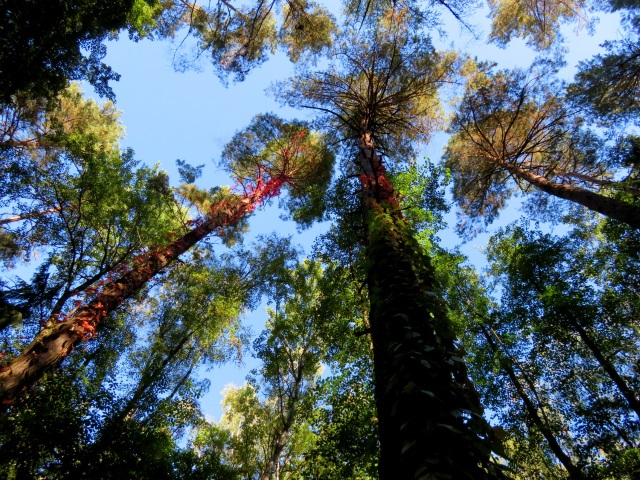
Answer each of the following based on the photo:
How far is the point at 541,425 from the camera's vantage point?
8.95 metres

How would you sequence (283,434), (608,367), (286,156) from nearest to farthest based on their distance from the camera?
(608,367) < (283,434) < (286,156)

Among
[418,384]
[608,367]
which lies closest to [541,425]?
[608,367]

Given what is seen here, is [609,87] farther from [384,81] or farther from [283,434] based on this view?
[283,434]

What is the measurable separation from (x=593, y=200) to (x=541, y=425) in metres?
6.21

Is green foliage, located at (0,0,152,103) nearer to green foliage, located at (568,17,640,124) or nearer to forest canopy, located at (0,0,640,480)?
forest canopy, located at (0,0,640,480)

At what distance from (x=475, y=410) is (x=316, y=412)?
7.82 m

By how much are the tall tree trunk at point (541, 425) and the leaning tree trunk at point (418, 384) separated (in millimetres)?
8726

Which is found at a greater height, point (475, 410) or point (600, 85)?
point (600, 85)

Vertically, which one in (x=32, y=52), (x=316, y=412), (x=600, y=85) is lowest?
(x=316, y=412)

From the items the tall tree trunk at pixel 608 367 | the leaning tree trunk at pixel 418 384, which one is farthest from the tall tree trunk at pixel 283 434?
the tall tree trunk at pixel 608 367

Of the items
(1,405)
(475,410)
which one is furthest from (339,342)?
(475,410)

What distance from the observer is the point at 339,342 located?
930 cm

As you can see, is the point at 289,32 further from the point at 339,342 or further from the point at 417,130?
the point at 339,342

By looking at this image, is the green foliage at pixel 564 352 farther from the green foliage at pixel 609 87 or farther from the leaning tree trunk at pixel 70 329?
the leaning tree trunk at pixel 70 329
